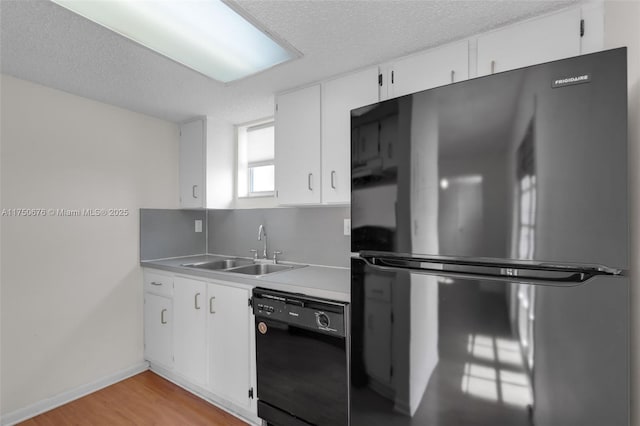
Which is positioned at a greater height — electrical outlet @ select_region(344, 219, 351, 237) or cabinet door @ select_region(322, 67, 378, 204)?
cabinet door @ select_region(322, 67, 378, 204)

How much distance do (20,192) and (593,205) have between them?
3120 millimetres

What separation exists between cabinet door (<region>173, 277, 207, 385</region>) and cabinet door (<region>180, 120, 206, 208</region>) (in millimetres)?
837

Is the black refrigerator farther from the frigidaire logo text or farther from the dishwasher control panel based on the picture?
the dishwasher control panel

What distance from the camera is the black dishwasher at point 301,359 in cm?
156

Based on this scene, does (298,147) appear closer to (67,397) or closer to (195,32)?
(195,32)

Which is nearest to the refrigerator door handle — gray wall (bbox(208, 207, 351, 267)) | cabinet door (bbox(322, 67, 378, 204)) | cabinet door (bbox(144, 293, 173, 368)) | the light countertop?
the light countertop

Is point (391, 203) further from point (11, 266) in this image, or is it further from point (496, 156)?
point (11, 266)

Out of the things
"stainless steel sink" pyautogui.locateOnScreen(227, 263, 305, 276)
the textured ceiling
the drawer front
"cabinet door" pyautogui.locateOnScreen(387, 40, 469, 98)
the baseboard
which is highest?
the textured ceiling

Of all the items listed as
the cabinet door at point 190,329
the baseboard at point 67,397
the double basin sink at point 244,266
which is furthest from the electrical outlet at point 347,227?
the baseboard at point 67,397

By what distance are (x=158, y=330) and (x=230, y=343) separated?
94 cm

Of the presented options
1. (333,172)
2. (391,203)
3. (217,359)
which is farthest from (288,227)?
(391,203)

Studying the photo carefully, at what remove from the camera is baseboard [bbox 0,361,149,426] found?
1977mm

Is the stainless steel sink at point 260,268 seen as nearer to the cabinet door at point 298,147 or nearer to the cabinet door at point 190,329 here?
the cabinet door at point 190,329

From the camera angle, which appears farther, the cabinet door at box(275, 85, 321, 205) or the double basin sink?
the double basin sink
